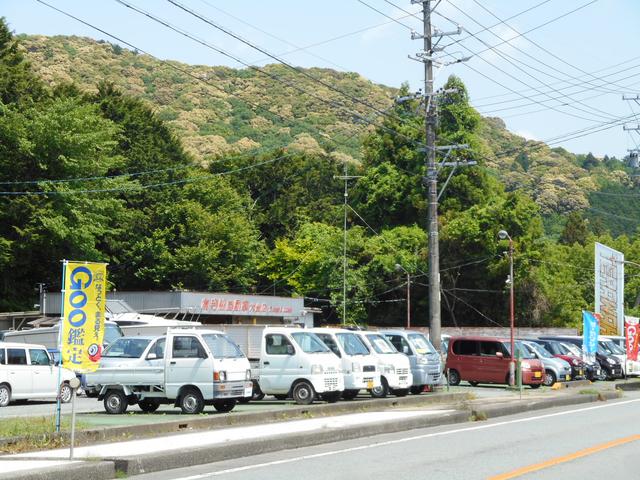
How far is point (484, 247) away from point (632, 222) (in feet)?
220

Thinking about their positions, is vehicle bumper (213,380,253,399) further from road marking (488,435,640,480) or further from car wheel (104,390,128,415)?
road marking (488,435,640,480)

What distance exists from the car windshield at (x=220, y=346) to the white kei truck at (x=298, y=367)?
2482 millimetres

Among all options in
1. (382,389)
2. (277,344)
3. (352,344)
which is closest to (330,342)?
(352,344)

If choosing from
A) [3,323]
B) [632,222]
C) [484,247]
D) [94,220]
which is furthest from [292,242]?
[632,222]

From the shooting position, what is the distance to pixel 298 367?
2353 centimetres

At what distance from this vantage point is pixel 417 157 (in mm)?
72500

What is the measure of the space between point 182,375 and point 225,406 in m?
1.45

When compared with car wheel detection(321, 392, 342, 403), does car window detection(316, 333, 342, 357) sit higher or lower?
higher

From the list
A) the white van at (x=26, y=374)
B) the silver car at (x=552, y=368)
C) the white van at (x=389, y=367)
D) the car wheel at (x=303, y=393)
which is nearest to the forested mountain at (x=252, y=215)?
the silver car at (x=552, y=368)

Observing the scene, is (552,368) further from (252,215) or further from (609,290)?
(252,215)

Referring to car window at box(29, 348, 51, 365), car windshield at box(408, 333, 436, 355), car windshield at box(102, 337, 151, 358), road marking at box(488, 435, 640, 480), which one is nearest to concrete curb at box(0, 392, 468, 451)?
car windshield at box(102, 337, 151, 358)

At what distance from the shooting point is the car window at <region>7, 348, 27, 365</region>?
26336 millimetres

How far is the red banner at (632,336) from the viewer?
39719 millimetres

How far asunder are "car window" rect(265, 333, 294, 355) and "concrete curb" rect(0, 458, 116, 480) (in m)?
12.0
